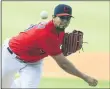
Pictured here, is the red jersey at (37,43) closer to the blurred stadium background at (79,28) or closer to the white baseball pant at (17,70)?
the white baseball pant at (17,70)

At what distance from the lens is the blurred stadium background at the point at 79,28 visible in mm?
9598

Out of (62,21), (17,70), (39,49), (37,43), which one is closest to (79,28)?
(17,70)

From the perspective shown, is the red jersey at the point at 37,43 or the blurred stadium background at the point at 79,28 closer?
the red jersey at the point at 37,43

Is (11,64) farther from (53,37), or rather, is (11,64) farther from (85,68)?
(85,68)

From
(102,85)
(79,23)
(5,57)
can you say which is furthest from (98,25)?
(5,57)

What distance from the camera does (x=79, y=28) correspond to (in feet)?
44.9

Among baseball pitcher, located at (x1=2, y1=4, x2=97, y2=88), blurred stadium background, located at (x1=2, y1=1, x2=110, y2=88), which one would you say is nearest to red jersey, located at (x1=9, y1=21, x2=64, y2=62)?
baseball pitcher, located at (x1=2, y1=4, x2=97, y2=88)

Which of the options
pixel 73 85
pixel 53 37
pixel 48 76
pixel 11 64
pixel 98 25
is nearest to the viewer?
pixel 53 37

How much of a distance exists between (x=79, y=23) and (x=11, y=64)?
7990mm

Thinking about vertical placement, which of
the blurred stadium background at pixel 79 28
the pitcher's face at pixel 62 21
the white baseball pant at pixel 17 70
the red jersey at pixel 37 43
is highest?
the pitcher's face at pixel 62 21

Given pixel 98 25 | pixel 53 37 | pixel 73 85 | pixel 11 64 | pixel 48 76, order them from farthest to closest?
pixel 98 25 → pixel 48 76 → pixel 73 85 → pixel 11 64 → pixel 53 37

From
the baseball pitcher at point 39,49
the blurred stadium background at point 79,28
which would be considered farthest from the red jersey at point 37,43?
the blurred stadium background at point 79,28

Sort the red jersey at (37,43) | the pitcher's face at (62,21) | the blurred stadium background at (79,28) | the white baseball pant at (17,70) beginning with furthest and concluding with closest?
the blurred stadium background at (79,28)
the white baseball pant at (17,70)
the red jersey at (37,43)
the pitcher's face at (62,21)

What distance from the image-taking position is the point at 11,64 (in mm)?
6266
